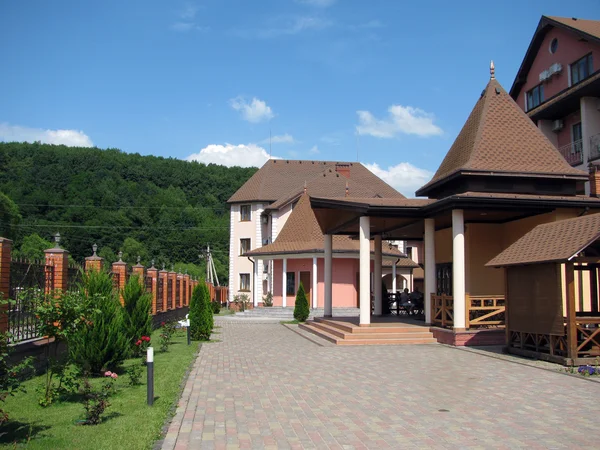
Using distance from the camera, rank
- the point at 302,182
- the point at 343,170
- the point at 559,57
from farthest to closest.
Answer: the point at 302,182
the point at 343,170
the point at 559,57

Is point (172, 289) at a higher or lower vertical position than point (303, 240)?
lower

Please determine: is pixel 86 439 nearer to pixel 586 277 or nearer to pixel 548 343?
pixel 548 343

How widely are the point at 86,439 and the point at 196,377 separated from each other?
14.8 feet

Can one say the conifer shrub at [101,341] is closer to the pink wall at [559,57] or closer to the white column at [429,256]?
the white column at [429,256]

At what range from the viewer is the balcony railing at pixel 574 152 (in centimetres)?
2630

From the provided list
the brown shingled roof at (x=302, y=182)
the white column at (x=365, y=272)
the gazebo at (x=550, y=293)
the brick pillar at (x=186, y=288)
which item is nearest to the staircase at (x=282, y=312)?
the brick pillar at (x=186, y=288)

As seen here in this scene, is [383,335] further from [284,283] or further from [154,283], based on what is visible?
[284,283]

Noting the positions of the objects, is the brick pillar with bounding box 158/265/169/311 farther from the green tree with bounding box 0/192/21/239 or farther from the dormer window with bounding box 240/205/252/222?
the green tree with bounding box 0/192/21/239

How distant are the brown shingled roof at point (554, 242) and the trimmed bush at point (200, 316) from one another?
918 centimetres

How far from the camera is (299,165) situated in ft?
168

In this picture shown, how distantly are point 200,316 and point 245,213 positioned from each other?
94.9ft

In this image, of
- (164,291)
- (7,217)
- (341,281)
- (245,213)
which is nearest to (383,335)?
(164,291)

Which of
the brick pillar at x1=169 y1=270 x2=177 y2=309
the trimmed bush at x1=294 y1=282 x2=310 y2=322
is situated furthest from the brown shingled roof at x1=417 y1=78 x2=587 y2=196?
the brick pillar at x1=169 y1=270 x2=177 y2=309

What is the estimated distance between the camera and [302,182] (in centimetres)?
4769
